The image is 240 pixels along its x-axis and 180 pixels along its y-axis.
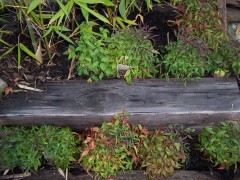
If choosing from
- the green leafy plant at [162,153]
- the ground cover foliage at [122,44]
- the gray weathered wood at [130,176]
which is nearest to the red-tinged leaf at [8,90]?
the ground cover foliage at [122,44]

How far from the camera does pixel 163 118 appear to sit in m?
2.55

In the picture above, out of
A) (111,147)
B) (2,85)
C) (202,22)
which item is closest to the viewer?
(111,147)

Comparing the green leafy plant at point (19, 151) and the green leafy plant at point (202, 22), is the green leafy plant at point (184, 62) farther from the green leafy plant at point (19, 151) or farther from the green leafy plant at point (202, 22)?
the green leafy plant at point (19, 151)

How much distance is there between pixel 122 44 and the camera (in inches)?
102

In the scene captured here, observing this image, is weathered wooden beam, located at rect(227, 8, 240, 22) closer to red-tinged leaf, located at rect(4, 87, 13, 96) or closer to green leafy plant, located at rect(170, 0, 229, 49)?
green leafy plant, located at rect(170, 0, 229, 49)

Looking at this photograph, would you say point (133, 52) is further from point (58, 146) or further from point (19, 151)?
point (19, 151)

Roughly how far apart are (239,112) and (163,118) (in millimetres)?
561

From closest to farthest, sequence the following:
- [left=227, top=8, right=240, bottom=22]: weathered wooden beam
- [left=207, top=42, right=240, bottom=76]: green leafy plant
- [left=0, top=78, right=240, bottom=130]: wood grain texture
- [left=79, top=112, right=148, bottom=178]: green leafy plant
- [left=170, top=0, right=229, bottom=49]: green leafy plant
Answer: [left=79, top=112, right=148, bottom=178]: green leafy plant
[left=0, top=78, right=240, bottom=130]: wood grain texture
[left=207, top=42, right=240, bottom=76]: green leafy plant
[left=170, top=0, right=229, bottom=49]: green leafy plant
[left=227, top=8, right=240, bottom=22]: weathered wooden beam

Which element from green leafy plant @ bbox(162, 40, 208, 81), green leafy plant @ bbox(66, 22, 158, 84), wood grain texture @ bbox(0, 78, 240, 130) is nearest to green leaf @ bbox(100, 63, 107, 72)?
green leafy plant @ bbox(66, 22, 158, 84)

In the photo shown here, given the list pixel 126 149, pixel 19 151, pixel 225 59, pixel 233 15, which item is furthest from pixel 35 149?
pixel 233 15

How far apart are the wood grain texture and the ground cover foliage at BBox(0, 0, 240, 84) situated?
0.30 feet

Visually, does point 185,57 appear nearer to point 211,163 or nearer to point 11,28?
point 211,163

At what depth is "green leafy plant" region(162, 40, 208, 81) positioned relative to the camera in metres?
2.61

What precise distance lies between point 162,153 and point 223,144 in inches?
17.5
